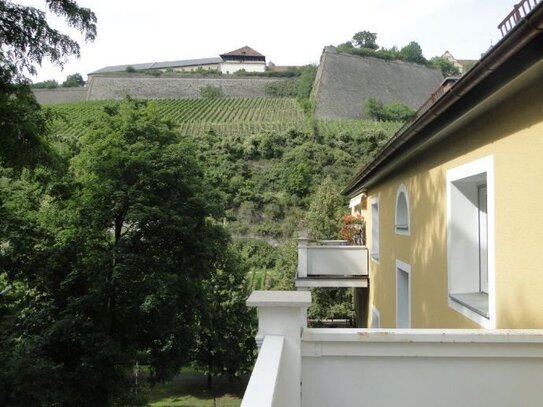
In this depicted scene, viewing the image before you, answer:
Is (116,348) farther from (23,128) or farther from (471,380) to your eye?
(471,380)

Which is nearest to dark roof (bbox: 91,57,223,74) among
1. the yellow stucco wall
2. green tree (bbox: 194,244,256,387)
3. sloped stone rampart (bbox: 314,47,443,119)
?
sloped stone rampart (bbox: 314,47,443,119)

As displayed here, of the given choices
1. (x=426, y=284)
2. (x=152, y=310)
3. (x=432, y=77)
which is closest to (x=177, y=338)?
(x=152, y=310)

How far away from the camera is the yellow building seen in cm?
292

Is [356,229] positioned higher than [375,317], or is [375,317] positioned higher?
[356,229]

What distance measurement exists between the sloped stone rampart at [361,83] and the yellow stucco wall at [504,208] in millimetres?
57501

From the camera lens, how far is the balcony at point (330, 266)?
11.4 metres

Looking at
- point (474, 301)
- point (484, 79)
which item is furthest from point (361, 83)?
point (484, 79)

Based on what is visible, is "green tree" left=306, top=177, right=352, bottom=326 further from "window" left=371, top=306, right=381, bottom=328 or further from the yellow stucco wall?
the yellow stucco wall

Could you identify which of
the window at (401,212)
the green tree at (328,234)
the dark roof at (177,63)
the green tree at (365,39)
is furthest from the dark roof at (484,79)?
the dark roof at (177,63)

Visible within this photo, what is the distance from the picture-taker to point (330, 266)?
38.9ft

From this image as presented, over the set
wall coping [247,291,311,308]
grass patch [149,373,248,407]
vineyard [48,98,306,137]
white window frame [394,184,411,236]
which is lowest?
grass patch [149,373,248,407]

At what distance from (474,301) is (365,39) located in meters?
94.9

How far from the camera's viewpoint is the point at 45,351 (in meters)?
10.3

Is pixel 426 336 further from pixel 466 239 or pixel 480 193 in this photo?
pixel 480 193
